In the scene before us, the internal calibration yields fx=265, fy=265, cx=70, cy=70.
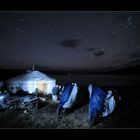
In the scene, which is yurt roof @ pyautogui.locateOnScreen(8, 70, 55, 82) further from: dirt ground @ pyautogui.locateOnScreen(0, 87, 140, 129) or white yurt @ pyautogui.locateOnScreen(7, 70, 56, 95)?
dirt ground @ pyautogui.locateOnScreen(0, 87, 140, 129)

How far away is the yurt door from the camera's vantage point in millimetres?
3016

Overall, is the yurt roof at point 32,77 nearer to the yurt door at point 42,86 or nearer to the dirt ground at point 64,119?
the yurt door at point 42,86

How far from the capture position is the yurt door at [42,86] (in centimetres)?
302

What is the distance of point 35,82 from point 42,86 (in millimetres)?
92

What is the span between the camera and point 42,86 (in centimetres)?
303

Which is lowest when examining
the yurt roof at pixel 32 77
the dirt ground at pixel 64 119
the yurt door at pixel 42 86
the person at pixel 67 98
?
the dirt ground at pixel 64 119

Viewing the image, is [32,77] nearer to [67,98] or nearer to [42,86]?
[42,86]

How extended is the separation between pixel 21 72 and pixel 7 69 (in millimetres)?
161

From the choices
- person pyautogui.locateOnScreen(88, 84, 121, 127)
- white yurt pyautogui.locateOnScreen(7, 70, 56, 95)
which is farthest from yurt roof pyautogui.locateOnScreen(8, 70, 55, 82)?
person pyautogui.locateOnScreen(88, 84, 121, 127)

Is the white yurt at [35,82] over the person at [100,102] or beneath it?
over

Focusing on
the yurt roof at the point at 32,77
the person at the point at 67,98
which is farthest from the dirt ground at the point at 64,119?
the yurt roof at the point at 32,77

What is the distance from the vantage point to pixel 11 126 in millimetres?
3035

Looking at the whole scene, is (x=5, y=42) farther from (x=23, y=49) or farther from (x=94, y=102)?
(x=94, y=102)
